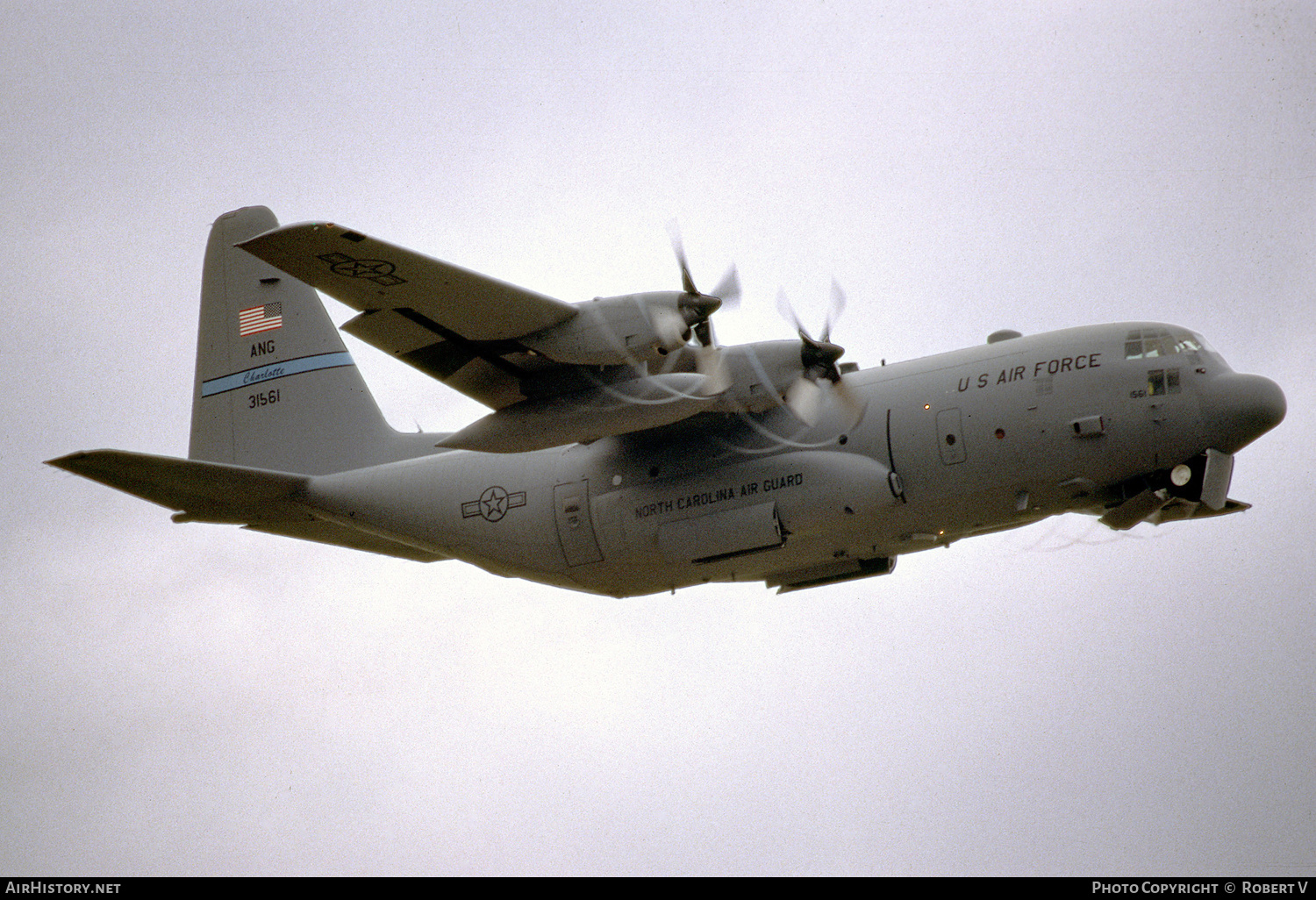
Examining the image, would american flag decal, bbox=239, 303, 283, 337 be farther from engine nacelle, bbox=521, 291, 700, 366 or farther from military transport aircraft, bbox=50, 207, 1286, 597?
engine nacelle, bbox=521, 291, 700, 366

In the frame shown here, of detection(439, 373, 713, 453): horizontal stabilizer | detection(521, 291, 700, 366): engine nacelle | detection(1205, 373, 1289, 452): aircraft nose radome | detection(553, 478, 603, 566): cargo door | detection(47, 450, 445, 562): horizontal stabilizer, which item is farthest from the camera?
detection(553, 478, 603, 566): cargo door

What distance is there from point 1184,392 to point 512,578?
33.6 feet

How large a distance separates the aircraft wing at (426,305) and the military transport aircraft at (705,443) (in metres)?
0.03

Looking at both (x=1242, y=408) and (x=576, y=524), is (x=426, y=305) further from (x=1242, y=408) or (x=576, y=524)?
(x=1242, y=408)

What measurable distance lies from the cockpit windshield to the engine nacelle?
5.78 meters

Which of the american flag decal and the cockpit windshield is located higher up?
the american flag decal

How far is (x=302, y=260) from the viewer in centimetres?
1592

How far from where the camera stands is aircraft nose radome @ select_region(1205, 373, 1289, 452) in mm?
16656

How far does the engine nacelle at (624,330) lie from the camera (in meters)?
16.4

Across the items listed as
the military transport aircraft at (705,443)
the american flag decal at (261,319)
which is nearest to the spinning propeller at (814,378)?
the military transport aircraft at (705,443)

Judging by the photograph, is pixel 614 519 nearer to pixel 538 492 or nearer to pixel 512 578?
pixel 538 492

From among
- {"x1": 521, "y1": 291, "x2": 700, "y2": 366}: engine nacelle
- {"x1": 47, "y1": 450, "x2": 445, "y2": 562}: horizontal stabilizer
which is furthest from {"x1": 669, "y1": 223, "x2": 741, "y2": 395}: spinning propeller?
{"x1": 47, "y1": 450, "x2": 445, "y2": 562}: horizontal stabilizer
